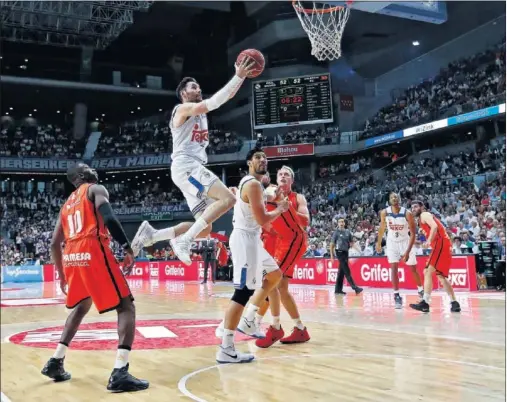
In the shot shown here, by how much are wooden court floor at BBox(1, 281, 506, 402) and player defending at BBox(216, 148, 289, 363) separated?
22 centimetres

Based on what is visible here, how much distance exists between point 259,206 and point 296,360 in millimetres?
1269

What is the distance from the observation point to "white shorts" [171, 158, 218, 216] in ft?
15.4

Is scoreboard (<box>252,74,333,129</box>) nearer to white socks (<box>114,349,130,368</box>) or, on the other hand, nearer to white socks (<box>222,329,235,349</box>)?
white socks (<box>222,329,235,349</box>)

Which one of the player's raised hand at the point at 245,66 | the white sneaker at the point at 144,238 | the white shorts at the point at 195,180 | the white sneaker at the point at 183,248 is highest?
the player's raised hand at the point at 245,66

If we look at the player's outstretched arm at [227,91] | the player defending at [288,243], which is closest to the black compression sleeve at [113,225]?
the player's outstretched arm at [227,91]

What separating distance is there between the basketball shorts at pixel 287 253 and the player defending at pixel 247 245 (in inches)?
36.3

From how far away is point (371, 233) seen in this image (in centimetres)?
1833

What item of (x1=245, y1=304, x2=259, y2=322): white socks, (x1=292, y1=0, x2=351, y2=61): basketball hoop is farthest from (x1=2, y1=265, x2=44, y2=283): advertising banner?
(x1=245, y1=304, x2=259, y2=322): white socks

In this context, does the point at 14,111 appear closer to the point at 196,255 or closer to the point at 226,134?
the point at 226,134

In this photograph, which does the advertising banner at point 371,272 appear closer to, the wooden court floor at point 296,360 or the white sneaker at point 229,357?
the wooden court floor at point 296,360

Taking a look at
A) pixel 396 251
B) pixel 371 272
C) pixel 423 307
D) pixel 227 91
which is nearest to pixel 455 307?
pixel 423 307

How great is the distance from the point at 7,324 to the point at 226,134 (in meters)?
25.1

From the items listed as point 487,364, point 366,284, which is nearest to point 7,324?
point 487,364

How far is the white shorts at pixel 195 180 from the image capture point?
4.70 meters
